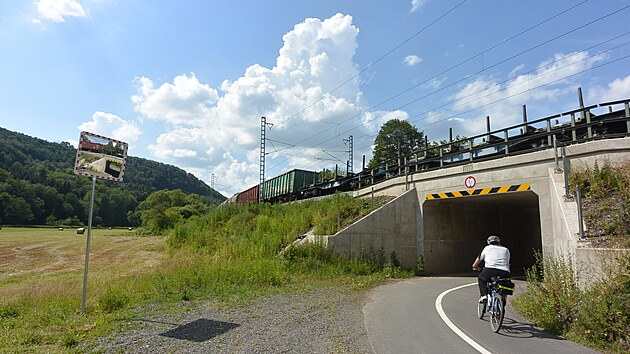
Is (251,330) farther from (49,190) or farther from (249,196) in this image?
(49,190)

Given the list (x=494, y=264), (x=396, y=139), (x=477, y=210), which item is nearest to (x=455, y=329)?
(x=494, y=264)

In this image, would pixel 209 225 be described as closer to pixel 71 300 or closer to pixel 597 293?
pixel 71 300

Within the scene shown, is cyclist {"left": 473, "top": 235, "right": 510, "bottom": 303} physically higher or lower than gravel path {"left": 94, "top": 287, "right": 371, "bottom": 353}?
higher

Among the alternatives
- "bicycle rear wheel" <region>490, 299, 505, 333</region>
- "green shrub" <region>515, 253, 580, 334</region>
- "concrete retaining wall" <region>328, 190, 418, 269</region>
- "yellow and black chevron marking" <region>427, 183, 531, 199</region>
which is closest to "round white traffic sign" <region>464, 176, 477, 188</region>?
"yellow and black chevron marking" <region>427, 183, 531, 199</region>

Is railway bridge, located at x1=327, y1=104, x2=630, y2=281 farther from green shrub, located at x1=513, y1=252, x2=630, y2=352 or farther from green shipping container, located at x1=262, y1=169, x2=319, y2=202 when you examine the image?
green shipping container, located at x1=262, y1=169, x2=319, y2=202

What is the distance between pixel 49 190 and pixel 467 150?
11085 centimetres

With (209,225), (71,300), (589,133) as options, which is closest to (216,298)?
(71,300)

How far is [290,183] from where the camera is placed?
31.7 m

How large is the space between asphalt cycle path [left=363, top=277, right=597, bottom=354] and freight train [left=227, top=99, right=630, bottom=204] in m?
6.27

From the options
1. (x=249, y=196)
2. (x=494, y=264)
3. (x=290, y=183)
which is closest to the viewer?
(x=494, y=264)

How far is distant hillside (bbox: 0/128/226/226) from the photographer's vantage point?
87312 millimetres

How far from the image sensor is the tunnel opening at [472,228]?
1623cm

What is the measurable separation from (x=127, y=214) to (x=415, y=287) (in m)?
116

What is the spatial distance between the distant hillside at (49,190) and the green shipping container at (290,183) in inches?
1892
